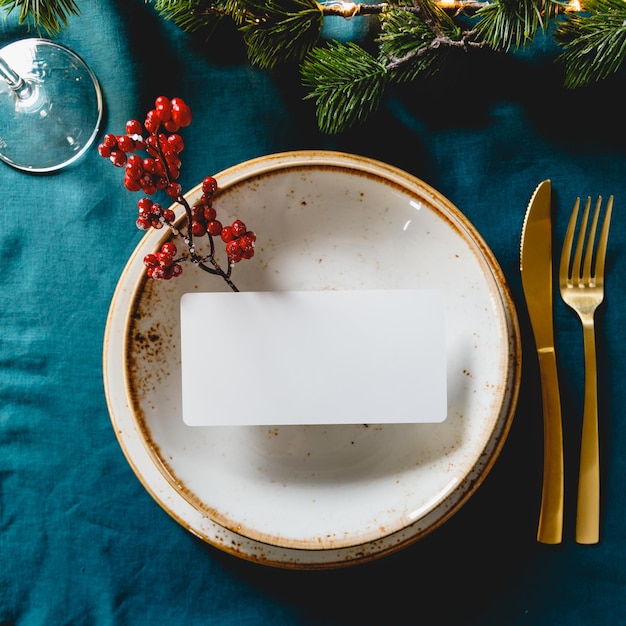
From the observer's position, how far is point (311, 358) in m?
0.57

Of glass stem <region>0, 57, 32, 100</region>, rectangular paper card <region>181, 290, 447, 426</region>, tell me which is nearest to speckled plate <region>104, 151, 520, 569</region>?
rectangular paper card <region>181, 290, 447, 426</region>

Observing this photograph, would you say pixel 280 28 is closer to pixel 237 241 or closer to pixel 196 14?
pixel 196 14

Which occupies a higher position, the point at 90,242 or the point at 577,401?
the point at 90,242

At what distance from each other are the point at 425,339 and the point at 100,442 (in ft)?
1.16

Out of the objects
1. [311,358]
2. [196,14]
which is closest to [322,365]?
[311,358]

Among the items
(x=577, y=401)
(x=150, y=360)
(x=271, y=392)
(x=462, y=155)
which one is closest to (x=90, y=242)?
(x=150, y=360)

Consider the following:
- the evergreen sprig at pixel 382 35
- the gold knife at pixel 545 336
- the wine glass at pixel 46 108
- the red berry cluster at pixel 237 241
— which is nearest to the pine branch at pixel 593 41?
the evergreen sprig at pixel 382 35

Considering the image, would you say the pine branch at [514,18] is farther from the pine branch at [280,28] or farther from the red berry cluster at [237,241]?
the red berry cluster at [237,241]

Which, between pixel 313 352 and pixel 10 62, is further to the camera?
pixel 10 62

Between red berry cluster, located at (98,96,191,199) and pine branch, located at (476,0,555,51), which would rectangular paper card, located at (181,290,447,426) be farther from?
pine branch, located at (476,0,555,51)

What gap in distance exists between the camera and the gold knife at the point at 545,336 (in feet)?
2.06

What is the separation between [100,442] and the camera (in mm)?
662

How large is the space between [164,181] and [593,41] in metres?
0.39

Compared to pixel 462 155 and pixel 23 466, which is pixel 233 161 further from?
pixel 23 466
